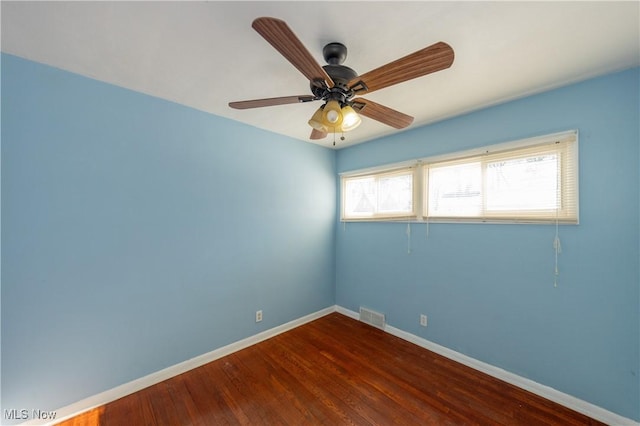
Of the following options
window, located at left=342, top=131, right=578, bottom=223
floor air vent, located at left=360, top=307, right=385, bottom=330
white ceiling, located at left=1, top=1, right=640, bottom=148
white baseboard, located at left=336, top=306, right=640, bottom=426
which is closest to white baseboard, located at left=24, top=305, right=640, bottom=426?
white baseboard, located at left=336, top=306, right=640, bottom=426

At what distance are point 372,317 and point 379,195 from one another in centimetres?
154

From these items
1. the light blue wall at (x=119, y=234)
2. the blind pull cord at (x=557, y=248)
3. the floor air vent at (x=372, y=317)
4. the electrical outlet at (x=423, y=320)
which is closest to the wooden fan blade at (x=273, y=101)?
the light blue wall at (x=119, y=234)

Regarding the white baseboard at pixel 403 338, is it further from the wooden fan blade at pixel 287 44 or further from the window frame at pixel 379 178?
the wooden fan blade at pixel 287 44

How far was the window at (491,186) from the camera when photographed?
6.07 ft

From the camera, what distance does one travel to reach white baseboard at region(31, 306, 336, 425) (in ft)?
5.50

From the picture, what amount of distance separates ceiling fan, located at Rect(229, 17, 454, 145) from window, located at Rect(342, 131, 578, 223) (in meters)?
1.06

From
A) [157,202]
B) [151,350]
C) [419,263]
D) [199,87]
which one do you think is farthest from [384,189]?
[151,350]

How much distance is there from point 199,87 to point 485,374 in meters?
3.44

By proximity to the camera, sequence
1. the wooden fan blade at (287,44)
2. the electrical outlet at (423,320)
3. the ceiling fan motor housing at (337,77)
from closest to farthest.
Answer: the wooden fan blade at (287,44) < the ceiling fan motor housing at (337,77) < the electrical outlet at (423,320)

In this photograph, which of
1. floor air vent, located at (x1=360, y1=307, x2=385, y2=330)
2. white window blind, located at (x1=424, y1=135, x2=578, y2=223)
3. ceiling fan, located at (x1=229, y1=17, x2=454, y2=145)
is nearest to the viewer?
ceiling fan, located at (x1=229, y1=17, x2=454, y2=145)

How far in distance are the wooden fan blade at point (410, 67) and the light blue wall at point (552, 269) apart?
144 cm

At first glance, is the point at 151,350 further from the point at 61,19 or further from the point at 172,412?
the point at 61,19

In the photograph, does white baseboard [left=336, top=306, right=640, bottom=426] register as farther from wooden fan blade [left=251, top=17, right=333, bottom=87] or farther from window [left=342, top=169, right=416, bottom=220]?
→ wooden fan blade [left=251, top=17, right=333, bottom=87]

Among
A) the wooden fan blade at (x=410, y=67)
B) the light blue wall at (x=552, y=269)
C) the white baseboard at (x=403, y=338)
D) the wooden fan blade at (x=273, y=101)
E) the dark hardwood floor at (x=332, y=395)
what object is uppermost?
the wooden fan blade at (x=410, y=67)
